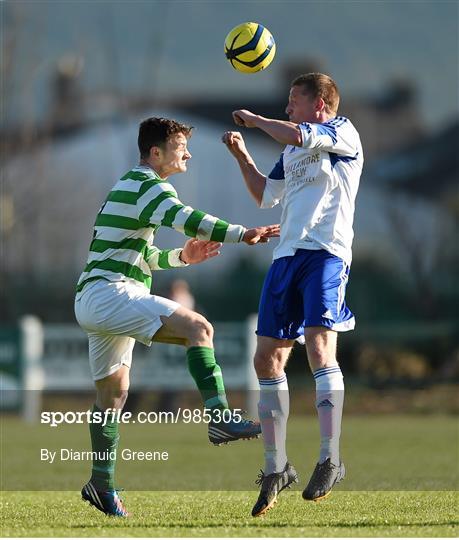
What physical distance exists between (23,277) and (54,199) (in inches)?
64.8

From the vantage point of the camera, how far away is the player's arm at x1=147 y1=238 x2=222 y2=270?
7.68 meters

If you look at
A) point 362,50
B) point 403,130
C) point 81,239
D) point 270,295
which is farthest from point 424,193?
point 270,295

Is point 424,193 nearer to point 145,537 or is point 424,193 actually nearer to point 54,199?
point 54,199

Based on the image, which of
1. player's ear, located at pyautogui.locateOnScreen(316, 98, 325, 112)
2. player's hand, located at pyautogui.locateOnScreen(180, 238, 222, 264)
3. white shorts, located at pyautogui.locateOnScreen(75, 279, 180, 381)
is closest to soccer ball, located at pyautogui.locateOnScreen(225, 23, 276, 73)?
player's ear, located at pyautogui.locateOnScreen(316, 98, 325, 112)

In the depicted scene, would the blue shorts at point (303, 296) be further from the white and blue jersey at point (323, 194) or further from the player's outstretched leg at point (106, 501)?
the player's outstretched leg at point (106, 501)

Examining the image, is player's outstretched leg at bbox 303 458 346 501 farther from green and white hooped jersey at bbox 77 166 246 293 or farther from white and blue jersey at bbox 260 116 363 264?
green and white hooped jersey at bbox 77 166 246 293

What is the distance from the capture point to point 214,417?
7.15m

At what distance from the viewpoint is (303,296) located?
727cm

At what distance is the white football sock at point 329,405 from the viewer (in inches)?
279

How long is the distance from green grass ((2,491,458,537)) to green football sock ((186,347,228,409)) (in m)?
0.64

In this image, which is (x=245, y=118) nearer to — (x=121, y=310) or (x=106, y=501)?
(x=121, y=310)

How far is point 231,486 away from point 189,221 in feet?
12.1

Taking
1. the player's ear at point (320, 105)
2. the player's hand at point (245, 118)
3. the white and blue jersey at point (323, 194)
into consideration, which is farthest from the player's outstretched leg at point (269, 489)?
the player's ear at point (320, 105)

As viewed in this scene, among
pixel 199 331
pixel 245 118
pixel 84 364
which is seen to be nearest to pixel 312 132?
pixel 245 118
